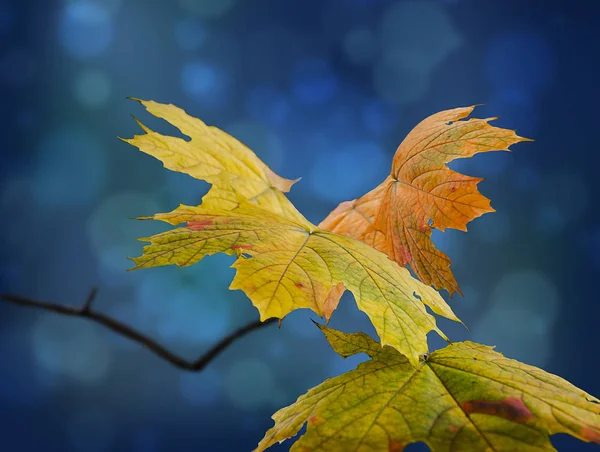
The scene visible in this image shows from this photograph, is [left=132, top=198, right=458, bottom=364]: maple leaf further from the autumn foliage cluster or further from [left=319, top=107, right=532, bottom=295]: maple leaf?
[left=319, top=107, right=532, bottom=295]: maple leaf

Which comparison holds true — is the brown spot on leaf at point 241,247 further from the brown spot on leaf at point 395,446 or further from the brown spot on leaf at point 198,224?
the brown spot on leaf at point 395,446

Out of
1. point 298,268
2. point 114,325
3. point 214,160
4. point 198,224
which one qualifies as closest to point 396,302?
point 298,268

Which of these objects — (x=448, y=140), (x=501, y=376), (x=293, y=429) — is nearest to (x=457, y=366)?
(x=501, y=376)

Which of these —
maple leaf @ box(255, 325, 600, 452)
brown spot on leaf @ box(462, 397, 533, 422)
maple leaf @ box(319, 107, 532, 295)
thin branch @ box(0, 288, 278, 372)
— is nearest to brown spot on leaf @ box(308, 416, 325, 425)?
maple leaf @ box(255, 325, 600, 452)

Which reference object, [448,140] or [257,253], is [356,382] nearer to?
[257,253]

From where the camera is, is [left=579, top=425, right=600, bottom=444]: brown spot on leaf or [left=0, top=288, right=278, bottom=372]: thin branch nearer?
[left=579, top=425, right=600, bottom=444]: brown spot on leaf

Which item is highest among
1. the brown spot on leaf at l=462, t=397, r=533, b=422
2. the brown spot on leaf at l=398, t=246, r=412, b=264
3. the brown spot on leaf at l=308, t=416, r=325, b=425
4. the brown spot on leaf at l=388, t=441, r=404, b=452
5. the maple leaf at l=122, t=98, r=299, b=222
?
the maple leaf at l=122, t=98, r=299, b=222

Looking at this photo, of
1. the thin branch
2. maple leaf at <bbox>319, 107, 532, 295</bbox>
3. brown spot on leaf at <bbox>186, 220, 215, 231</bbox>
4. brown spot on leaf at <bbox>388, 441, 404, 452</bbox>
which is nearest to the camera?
brown spot on leaf at <bbox>388, 441, 404, 452</bbox>
